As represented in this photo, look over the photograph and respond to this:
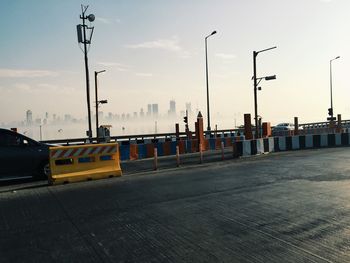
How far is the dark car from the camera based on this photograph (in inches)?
510

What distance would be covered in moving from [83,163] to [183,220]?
7.22 meters

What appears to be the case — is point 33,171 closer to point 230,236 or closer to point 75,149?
point 75,149

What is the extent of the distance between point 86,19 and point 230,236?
25610mm

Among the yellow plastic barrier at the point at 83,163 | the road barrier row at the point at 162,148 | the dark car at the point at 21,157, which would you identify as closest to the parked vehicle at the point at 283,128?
the road barrier row at the point at 162,148

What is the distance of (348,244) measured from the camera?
5727mm

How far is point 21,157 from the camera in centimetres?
1320

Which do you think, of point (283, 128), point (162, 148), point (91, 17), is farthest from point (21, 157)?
point (283, 128)

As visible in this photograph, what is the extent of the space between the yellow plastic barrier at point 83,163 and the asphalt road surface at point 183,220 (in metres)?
0.63

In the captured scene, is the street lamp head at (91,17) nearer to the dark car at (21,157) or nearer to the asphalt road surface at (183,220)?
the dark car at (21,157)

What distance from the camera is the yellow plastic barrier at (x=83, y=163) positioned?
13.1 meters

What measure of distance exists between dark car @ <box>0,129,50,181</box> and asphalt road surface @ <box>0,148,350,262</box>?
79 centimetres

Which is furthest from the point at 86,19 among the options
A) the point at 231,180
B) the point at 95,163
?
the point at 231,180

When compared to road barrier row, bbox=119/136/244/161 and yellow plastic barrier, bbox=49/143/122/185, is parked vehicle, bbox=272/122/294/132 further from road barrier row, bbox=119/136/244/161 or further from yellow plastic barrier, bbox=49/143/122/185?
yellow plastic barrier, bbox=49/143/122/185

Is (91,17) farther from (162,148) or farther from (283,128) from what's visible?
(283,128)
